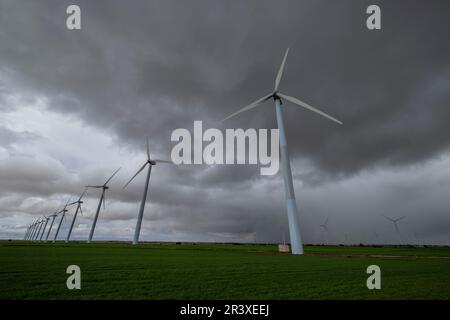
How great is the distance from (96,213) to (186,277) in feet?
494

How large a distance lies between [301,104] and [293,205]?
22287 mm

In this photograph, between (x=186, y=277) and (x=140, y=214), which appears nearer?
(x=186, y=277)

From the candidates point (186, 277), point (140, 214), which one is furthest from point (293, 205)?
point (140, 214)

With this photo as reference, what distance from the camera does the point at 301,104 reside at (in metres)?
66.2

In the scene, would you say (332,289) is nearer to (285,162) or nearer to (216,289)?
(216,289)

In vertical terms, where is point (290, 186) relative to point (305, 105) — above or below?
below
